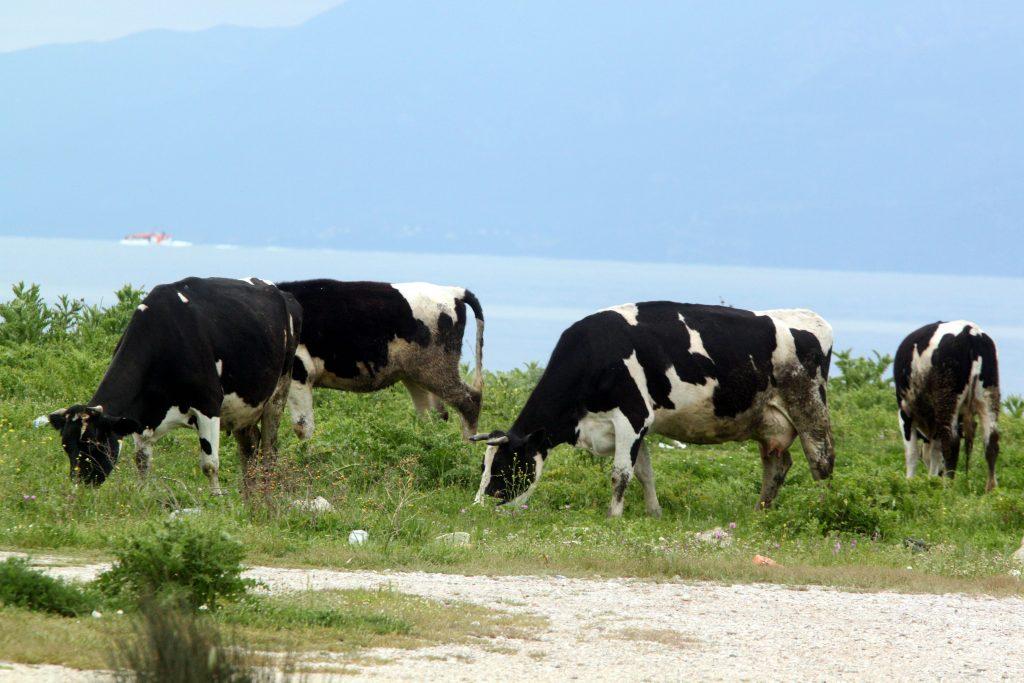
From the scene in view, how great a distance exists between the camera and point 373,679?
7.55 metres

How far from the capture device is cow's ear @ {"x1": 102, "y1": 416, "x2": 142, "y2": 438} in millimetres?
12836

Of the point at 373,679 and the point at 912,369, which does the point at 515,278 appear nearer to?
the point at 912,369

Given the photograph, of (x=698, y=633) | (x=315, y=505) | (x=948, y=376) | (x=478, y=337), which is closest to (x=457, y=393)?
(x=478, y=337)

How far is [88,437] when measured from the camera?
12867mm

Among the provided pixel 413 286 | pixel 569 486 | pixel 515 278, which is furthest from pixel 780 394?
pixel 515 278

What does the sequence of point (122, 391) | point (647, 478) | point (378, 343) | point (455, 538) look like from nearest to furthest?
point (455, 538) → point (122, 391) → point (647, 478) → point (378, 343)

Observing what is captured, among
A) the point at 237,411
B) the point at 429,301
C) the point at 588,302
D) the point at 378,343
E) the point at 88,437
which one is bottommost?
the point at 88,437

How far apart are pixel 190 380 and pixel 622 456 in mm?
4320

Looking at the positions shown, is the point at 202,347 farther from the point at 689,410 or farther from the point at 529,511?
the point at 689,410

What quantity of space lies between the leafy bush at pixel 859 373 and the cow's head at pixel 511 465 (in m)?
10.9

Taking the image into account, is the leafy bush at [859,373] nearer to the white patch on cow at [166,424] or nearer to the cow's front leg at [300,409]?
the cow's front leg at [300,409]

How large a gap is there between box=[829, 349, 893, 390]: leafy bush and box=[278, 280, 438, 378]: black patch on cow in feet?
30.9

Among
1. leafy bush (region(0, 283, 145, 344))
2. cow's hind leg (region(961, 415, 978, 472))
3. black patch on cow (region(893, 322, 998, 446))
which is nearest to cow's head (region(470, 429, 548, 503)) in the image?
black patch on cow (region(893, 322, 998, 446))

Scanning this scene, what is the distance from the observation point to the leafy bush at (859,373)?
24370 mm
